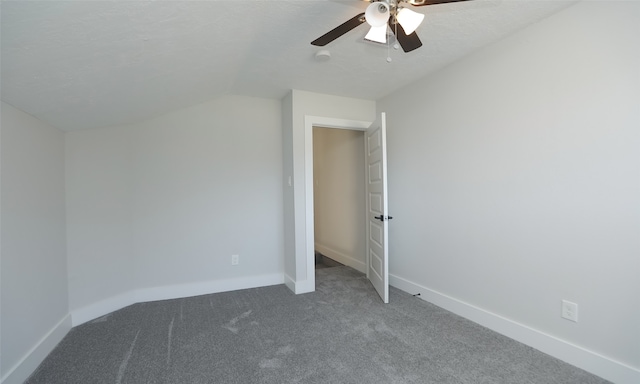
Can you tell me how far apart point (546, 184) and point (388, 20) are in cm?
156

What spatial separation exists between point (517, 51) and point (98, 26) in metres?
2.69

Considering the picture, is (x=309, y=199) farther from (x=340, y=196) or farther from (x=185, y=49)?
(x=185, y=49)

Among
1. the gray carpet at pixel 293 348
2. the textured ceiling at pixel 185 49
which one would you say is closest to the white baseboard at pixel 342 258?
the gray carpet at pixel 293 348

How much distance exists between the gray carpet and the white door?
0.36 metres

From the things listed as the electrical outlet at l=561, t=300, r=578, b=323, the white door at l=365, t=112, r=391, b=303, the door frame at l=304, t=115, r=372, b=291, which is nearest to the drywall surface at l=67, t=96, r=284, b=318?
the door frame at l=304, t=115, r=372, b=291

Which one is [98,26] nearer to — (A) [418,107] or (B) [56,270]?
(B) [56,270]

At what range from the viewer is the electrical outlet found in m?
1.96

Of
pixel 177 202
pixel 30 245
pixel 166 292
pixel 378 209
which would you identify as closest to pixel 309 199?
pixel 378 209

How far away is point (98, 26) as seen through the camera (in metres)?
1.49

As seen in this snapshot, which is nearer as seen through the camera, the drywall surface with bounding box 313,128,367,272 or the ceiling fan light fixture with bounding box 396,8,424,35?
the ceiling fan light fixture with bounding box 396,8,424,35

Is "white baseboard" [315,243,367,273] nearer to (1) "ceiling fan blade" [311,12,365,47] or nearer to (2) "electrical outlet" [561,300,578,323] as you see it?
(2) "electrical outlet" [561,300,578,323]

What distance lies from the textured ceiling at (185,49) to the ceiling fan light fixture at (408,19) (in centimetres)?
34

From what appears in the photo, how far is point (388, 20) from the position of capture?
1.70m

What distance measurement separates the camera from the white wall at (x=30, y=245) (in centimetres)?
179
